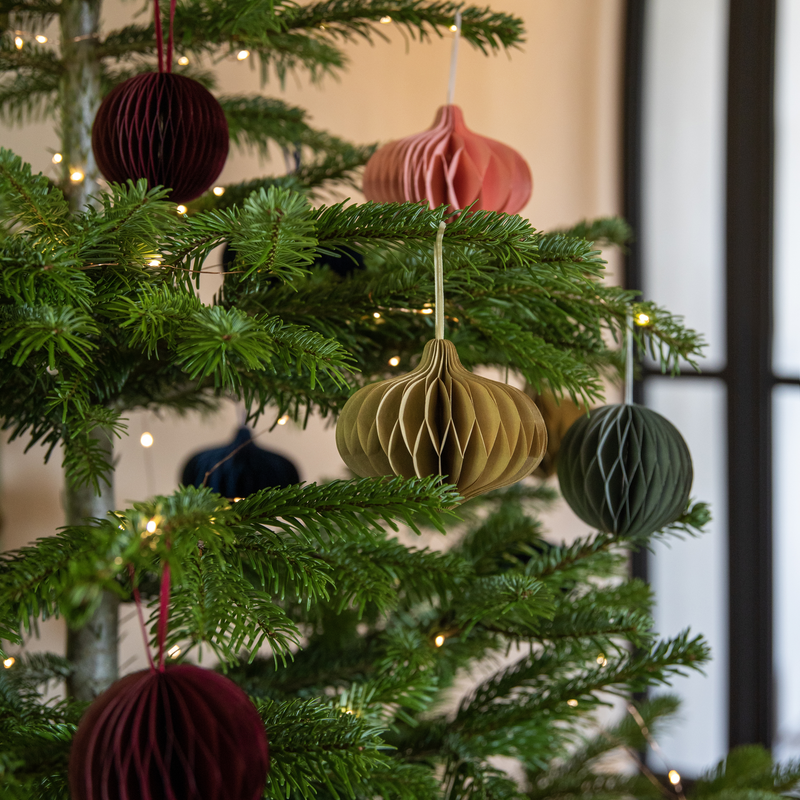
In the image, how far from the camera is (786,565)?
1351 millimetres

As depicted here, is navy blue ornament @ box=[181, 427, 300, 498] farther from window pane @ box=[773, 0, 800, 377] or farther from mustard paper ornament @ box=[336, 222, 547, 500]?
window pane @ box=[773, 0, 800, 377]

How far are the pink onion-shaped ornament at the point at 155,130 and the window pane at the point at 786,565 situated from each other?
1.21m

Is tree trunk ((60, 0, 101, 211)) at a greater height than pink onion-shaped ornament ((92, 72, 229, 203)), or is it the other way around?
tree trunk ((60, 0, 101, 211))

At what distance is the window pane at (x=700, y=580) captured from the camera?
141cm

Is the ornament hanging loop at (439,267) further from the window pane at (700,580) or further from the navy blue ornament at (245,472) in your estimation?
the window pane at (700,580)

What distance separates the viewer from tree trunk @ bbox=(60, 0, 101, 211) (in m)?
0.56

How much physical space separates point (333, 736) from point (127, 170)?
0.35 m

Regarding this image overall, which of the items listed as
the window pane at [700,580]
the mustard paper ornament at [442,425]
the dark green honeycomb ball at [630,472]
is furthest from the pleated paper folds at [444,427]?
A: the window pane at [700,580]

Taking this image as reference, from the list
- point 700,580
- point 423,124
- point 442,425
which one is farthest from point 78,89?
point 700,580

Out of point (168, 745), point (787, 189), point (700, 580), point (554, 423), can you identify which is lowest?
point (700, 580)

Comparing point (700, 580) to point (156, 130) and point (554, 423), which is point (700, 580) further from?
point (156, 130)

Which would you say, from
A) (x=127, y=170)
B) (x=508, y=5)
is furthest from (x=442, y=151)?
(x=508, y=5)

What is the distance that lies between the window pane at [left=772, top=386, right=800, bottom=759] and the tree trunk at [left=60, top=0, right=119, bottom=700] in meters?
1.20

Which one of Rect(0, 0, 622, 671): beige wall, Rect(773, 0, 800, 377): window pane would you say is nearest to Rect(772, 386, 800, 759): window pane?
Rect(773, 0, 800, 377): window pane
